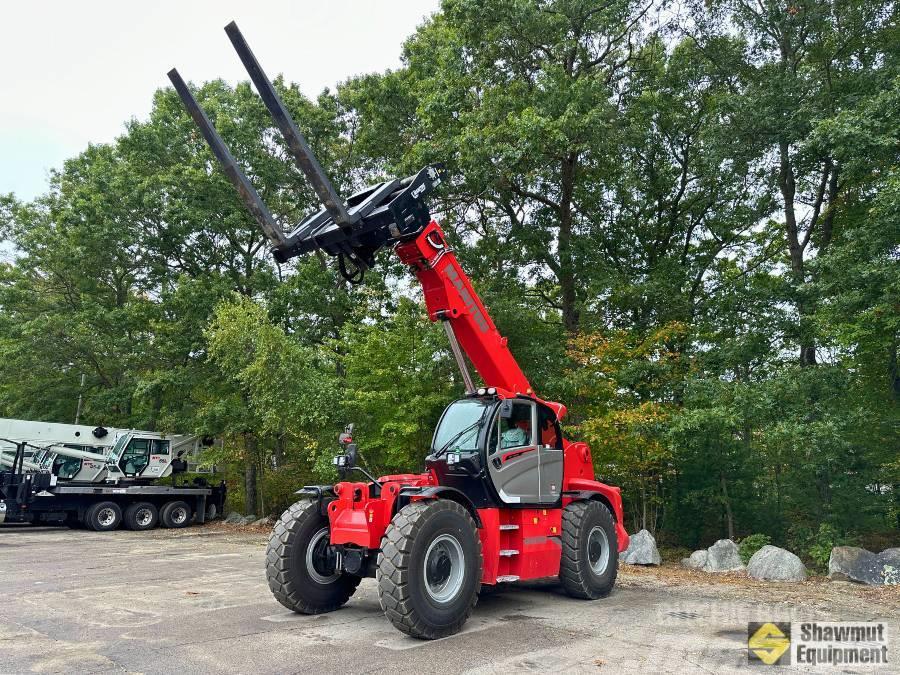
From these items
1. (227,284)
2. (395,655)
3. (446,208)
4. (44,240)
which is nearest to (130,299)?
(44,240)

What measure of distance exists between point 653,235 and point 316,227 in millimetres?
14351

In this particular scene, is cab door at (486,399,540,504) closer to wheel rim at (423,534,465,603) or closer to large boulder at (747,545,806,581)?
wheel rim at (423,534,465,603)

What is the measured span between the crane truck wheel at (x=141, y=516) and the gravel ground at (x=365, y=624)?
397 inches

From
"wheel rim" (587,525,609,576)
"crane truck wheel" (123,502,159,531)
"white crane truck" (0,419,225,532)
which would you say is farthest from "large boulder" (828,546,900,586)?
"crane truck wheel" (123,502,159,531)

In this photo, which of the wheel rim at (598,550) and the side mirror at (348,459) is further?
the wheel rim at (598,550)

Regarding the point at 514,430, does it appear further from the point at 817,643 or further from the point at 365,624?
the point at 817,643

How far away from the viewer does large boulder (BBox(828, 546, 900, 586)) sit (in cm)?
1078

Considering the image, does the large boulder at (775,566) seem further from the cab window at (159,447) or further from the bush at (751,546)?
the cab window at (159,447)

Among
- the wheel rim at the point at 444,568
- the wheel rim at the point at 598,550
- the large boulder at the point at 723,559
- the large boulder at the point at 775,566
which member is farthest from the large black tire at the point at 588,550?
the large boulder at the point at 723,559

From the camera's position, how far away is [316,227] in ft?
25.6

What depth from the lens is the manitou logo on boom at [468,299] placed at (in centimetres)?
864

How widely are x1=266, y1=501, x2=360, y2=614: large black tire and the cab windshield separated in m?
1.69

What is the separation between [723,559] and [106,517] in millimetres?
18099

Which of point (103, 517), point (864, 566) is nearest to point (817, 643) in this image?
point (864, 566)
